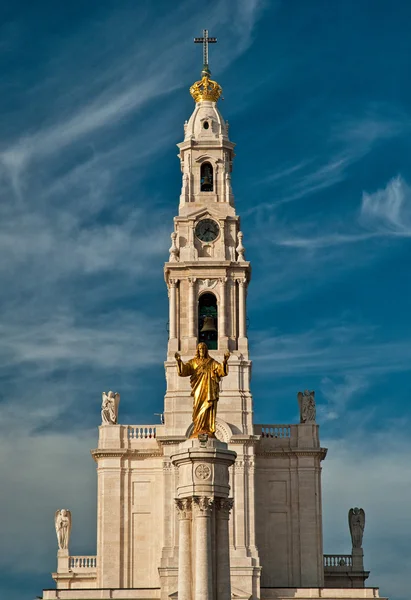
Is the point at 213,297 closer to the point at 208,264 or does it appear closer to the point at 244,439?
the point at 208,264

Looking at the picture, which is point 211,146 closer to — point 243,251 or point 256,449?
point 243,251

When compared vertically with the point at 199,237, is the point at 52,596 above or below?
below

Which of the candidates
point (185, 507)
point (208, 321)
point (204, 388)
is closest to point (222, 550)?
point (185, 507)

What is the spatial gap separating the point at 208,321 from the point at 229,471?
8.62 metres

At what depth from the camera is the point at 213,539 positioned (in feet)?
167

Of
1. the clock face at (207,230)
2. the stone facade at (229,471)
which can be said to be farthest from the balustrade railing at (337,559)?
the clock face at (207,230)

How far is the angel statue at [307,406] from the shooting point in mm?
79875

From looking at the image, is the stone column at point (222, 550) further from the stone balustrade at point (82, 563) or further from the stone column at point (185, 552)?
the stone balustrade at point (82, 563)

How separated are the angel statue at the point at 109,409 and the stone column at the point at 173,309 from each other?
4.62m

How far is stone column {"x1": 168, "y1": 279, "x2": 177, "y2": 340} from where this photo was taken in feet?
257

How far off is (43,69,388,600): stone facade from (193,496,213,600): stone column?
73.6 feet

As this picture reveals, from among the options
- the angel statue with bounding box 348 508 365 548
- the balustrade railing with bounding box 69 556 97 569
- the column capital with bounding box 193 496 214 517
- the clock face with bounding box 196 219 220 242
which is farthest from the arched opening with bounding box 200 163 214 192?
the column capital with bounding box 193 496 214 517

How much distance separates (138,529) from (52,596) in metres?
6.38

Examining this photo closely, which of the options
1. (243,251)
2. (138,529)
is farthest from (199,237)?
(138,529)
